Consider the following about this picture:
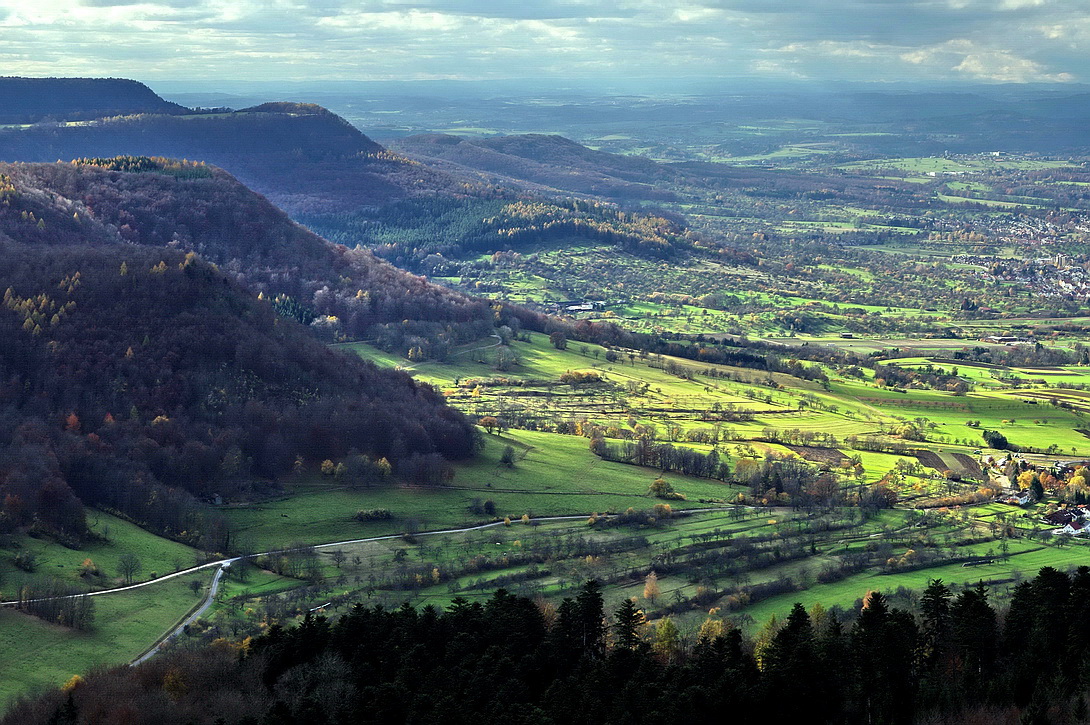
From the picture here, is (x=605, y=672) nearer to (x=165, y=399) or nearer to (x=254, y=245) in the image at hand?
(x=165, y=399)

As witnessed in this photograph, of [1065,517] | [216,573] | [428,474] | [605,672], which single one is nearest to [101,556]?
[216,573]

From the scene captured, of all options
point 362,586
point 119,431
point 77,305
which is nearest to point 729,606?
point 362,586

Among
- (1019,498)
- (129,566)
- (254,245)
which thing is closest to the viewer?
(129,566)

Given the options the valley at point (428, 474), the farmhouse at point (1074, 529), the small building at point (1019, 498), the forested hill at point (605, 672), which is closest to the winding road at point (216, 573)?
the valley at point (428, 474)

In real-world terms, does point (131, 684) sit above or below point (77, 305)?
below

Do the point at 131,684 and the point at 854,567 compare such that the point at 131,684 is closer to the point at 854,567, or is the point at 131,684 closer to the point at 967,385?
the point at 854,567

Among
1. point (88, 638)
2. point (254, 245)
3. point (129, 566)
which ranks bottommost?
point (88, 638)

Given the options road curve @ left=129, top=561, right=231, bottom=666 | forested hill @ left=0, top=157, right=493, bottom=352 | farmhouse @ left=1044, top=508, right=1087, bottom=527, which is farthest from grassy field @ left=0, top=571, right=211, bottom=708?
forested hill @ left=0, top=157, right=493, bottom=352
